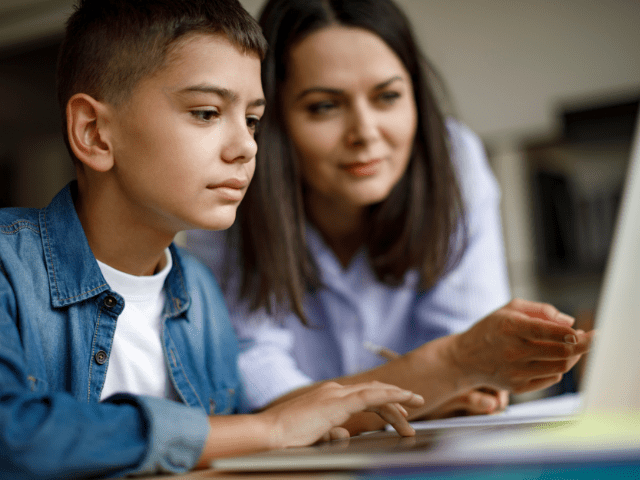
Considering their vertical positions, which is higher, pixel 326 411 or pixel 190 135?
pixel 190 135

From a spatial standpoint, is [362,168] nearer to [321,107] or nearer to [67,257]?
[321,107]

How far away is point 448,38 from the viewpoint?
3148mm

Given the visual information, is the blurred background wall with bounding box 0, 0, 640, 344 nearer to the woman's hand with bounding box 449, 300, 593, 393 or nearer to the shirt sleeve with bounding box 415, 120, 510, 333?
the shirt sleeve with bounding box 415, 120, 510, 333

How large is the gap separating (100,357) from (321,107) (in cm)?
53

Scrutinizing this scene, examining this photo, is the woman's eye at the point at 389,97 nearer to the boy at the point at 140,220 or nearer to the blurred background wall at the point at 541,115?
the boy at the point at 140,220

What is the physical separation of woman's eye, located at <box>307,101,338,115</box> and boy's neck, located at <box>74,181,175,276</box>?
0.37m

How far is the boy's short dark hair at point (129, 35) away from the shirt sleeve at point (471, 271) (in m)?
0.63

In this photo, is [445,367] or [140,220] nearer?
[140,220]

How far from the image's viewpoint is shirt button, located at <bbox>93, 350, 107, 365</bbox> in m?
0.61

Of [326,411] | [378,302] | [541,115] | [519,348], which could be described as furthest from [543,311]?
[541,115]

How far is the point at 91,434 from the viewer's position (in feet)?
1.39

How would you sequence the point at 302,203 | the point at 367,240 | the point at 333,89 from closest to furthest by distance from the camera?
the point at 333,89, the point at 302,203, the point at 367,240

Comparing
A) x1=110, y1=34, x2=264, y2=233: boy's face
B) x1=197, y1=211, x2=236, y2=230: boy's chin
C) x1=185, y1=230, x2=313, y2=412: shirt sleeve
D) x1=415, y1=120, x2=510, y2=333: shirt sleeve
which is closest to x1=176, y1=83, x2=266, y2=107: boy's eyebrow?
x1=110, y1=34, x2=264, y2=233: boy's face

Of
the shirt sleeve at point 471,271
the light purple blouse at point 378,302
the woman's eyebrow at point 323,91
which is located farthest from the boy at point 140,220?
the shirt sleeve at point 471,271
